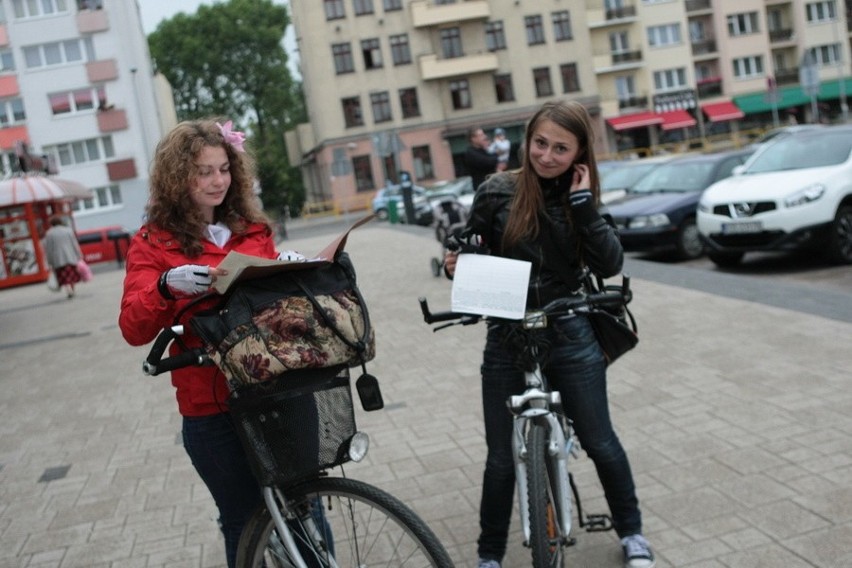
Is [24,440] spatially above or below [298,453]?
below

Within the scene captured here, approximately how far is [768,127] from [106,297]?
56173mm

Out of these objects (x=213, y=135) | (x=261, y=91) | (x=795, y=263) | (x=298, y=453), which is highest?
(x=261, y=91)

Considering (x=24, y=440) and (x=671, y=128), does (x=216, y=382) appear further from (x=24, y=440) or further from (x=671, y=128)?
(x=671, y=128)

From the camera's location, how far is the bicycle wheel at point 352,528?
297cm

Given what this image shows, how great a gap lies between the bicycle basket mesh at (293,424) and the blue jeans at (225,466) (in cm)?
29

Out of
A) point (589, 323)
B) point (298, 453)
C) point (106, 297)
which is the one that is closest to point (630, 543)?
point (589, 323)

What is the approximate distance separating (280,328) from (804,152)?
1165 cm

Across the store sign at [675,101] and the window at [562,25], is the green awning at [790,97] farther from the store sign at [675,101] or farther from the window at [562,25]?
the window at [562,25]

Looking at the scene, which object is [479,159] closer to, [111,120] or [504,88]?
[111,120]

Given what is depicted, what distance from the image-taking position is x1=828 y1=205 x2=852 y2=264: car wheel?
12000 mm

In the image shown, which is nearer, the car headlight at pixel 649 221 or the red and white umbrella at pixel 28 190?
the car headlight at pixel 649 221

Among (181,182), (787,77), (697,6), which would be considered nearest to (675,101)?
(697,6)

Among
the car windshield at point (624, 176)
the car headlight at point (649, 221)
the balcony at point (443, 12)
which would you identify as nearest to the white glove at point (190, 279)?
the car headlight at point (649, 221)

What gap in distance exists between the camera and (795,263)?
13047mm
